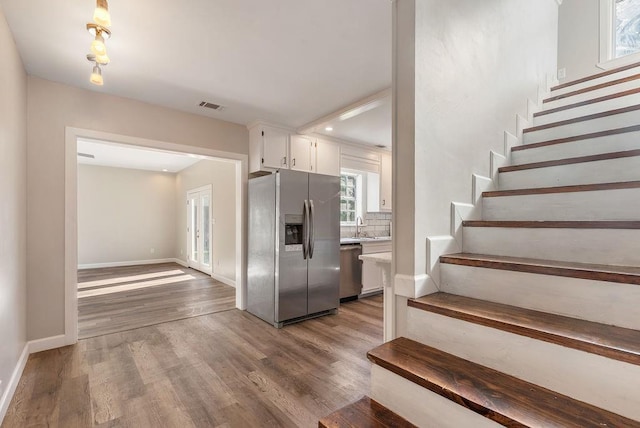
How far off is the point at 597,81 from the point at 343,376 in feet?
12.4

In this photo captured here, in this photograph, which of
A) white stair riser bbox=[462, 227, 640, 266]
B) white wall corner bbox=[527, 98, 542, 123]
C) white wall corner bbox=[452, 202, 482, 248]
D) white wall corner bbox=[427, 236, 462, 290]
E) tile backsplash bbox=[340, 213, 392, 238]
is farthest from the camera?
tile backsplash bbox=[340, 213, 392, 238]

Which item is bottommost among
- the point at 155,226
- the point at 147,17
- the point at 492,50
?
the point at 155,226

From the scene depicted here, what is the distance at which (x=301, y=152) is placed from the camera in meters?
4.04

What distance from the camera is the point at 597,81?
2.88m

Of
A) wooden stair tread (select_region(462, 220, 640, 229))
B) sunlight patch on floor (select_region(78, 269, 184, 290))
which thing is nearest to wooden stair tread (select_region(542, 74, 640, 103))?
wooden stair tread (select_region(462, 220, 640, 229))

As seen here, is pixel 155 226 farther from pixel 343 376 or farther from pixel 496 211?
pixel 496 211

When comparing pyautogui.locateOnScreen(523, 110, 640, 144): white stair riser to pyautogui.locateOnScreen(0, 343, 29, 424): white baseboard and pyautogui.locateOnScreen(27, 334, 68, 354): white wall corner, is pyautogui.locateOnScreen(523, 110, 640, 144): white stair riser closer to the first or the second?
pyautogui.locateOnScreen(0, 343, 29, 424): white baseboard

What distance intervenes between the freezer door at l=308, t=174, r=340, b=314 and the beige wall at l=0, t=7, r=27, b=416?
2.51 metres

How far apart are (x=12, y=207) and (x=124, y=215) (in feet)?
19.5

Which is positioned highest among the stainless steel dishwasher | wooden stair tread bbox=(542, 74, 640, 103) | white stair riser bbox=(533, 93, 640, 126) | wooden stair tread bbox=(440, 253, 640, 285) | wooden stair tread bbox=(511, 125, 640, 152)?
wooden stair tread bbox=(542, 74, 640, 103)

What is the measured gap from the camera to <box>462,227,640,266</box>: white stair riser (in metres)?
1.15

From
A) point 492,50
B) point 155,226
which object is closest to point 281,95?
point 492,50

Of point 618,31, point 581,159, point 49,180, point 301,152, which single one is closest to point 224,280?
point 301,152

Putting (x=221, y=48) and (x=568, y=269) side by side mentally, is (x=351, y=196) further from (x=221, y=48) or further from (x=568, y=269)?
(x=568, y=269)
